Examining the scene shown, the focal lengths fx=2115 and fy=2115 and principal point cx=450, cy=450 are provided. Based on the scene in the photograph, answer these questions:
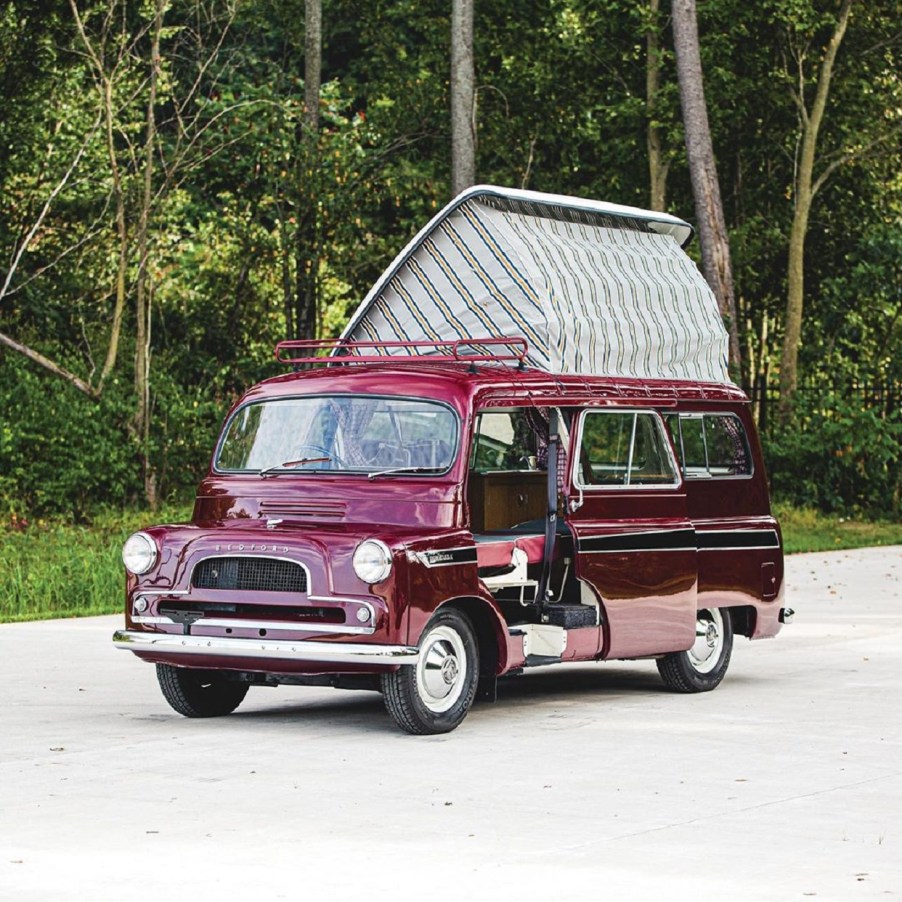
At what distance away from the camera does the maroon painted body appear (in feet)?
35.9

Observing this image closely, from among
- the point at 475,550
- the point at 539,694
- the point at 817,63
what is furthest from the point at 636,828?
the point at 817,63

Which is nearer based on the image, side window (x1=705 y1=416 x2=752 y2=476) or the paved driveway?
the paved driveway

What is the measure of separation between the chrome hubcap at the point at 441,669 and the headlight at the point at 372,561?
461 mm

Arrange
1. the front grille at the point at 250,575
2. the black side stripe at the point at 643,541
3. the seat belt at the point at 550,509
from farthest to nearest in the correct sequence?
the black side stripe at the point at 643,541 < the seat belt at the point at 550,509 < the front grille at the point at 250,575

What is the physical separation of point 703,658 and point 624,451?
146 cm

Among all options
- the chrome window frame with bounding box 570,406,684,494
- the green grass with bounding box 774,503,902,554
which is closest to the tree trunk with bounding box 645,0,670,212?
the green grass with bounding box 774,503,902,554

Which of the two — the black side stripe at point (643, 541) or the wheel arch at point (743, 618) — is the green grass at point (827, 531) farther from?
the black side stripe at point (643, 541)

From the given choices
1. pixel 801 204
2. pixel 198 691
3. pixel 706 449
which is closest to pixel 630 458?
pixel 706 449

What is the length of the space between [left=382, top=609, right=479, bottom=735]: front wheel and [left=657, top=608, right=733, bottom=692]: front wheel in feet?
6.99

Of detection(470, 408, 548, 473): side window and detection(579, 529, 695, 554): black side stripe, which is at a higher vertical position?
detection(470, 408, 548, 473): side window

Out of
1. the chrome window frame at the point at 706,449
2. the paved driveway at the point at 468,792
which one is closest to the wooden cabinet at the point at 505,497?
the chrome window frame at the point at 706,449

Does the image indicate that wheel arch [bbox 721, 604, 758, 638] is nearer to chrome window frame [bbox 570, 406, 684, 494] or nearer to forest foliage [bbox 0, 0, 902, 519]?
chrome window frame [bbox 570, 406, 684, 494]

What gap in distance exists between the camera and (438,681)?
Result: 1119cm

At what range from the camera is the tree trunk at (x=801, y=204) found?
1303 inches
